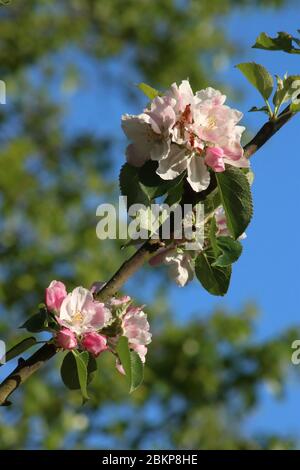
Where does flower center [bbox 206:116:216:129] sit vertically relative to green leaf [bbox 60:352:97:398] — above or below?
above

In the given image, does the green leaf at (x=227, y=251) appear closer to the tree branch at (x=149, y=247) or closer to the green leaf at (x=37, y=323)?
the tree branch at (x=149, y=247)

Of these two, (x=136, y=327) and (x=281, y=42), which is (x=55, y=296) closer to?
(x=136, y=327)

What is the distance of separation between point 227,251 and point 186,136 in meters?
0.16

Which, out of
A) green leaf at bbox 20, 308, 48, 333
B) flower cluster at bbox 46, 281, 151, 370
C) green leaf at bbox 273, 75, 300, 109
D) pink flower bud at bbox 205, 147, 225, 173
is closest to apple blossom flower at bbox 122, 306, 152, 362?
flower cluster at bbox 46, 281, 151, 370

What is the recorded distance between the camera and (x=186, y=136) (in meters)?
1.21

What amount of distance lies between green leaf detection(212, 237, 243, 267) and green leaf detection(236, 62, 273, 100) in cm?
23

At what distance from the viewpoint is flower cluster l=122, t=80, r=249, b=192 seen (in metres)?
1.18

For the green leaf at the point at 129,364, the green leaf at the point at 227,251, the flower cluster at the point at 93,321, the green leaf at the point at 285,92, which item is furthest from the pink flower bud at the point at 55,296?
the green leaf at the point at 285,92

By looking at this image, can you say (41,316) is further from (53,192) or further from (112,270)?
(53,192)

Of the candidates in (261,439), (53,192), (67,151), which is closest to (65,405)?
(261,439)

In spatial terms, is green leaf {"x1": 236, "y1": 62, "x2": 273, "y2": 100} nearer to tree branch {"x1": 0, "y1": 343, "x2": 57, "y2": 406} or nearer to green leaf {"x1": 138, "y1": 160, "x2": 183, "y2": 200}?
green leaf {"x1": 138, "y1": 160, "x2": 183, "y2": 200}

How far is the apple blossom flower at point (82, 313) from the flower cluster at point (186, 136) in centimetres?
18

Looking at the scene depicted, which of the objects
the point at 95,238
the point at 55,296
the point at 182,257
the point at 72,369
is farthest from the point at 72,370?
the point at 95,238
